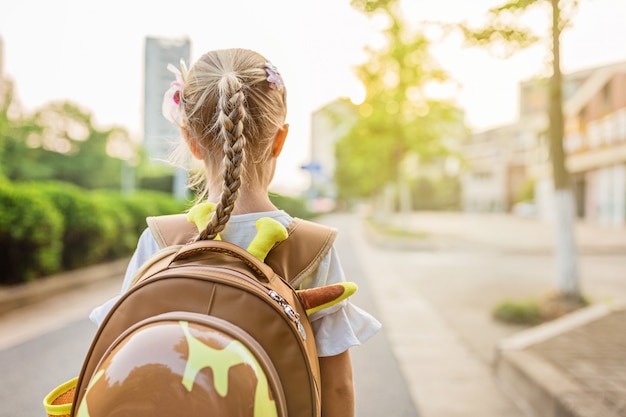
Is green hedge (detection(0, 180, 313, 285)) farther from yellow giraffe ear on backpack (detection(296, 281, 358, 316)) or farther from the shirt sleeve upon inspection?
yellow giraffe ear on backpack (detection(296, 281, 358, 316))

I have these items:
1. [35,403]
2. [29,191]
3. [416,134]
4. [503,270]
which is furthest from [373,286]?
[416,134]

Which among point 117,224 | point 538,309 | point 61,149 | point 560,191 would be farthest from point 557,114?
point 61,149

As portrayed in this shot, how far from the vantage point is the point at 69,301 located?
25.7ft

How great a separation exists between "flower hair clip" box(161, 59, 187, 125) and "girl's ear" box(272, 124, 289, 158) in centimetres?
26

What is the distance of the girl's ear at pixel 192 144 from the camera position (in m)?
1.48

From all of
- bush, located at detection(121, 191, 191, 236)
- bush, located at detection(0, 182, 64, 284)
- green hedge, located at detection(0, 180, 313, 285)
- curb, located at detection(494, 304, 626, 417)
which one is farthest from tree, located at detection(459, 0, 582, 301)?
bush, located at detection(121, 191, 191, 236)

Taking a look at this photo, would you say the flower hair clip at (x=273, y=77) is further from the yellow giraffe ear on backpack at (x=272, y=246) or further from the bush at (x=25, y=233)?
the bush at (x=25, y=233)

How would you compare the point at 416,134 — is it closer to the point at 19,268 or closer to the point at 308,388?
the point at 19,268

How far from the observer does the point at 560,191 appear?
24.8 ft

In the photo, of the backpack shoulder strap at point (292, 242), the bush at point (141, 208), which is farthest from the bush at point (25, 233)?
the backpack shoulder strap at point (292, 242)

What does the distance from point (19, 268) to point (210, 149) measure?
713cm

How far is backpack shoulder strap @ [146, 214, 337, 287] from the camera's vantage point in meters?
1.39

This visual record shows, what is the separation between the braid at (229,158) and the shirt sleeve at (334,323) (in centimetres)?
33

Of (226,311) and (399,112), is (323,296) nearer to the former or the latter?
(226,311)
